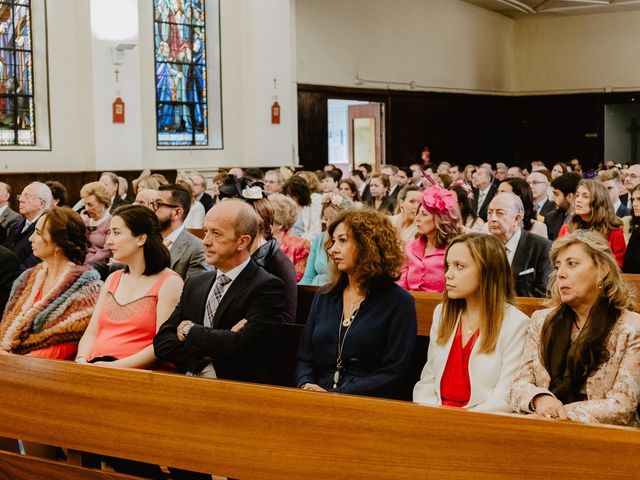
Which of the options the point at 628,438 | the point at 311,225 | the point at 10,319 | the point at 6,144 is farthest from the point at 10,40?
the point at 628,438

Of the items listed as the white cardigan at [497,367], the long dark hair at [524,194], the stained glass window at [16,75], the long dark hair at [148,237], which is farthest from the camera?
the stained glass window at [16,75]

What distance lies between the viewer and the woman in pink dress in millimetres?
5152

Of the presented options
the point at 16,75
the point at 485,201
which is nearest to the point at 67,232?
the point at 16,75

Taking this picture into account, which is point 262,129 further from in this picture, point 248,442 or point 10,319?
point 248,442

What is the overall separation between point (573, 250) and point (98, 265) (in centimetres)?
371

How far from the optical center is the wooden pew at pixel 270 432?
223cm

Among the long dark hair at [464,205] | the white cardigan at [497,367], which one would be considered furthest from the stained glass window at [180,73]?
the white cardigan at [497,367]

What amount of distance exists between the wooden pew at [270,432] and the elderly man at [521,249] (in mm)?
2955

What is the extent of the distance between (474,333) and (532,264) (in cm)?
200

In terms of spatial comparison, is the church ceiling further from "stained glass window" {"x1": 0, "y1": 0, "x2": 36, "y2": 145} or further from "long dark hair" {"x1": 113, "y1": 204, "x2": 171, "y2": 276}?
"long dark hair" {"x1": 113, "y1": 204, "x2": 171, "y2": 276}

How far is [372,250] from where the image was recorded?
3717mm

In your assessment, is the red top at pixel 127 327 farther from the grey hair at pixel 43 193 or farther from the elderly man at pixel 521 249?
the grey hair at pixel 43 193

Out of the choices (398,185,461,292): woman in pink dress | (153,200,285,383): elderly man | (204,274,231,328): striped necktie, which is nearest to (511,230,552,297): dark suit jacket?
(398,185,461,292): woman in pink dress

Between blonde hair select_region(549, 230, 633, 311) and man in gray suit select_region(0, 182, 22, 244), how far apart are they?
5.50 m
